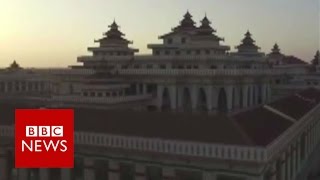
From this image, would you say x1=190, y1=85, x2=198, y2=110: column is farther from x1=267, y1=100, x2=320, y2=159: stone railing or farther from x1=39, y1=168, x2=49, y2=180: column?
→ x1=39, y1=168, x2=49, y2=180: column

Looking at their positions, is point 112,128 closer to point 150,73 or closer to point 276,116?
point 276,116

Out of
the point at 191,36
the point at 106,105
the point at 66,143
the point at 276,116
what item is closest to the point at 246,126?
the point at 276,116

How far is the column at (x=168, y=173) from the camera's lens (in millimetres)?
24700

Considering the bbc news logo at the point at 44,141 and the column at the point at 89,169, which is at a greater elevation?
the bbc news logo at the point at 44,141

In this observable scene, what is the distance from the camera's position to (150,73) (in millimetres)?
44250

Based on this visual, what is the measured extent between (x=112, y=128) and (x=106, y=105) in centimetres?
1024

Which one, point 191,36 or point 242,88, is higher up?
point 191,36

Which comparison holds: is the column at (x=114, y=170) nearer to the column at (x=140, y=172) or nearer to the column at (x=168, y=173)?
the column at (x=140, y=172)

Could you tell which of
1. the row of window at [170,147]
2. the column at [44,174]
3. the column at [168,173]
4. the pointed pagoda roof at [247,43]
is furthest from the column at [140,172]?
the pointed pagoda roof at [247,43]

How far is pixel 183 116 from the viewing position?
26688 millimetres

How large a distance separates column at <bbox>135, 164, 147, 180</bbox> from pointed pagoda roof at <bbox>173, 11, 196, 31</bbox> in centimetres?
3032

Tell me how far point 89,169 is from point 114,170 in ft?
5.95

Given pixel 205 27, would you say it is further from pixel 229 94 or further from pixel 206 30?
pixel 229 94

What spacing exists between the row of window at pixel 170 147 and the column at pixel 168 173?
3.41ft
